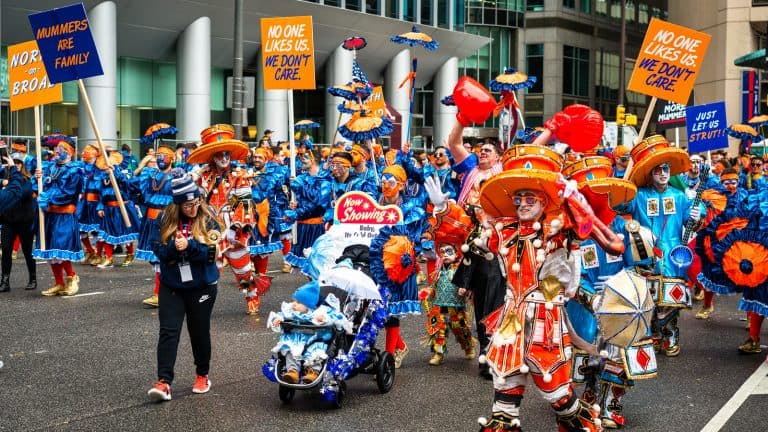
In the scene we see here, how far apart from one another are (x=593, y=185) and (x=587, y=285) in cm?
132

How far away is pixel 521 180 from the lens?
18.7ft

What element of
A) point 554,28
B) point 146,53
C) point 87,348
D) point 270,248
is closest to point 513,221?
point 87,348

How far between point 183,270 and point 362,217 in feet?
5.32

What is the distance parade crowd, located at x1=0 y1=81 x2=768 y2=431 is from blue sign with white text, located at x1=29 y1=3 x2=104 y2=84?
1.33m

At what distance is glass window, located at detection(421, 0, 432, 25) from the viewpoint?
42.8 meters

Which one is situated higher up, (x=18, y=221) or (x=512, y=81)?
(x=512, y=81)

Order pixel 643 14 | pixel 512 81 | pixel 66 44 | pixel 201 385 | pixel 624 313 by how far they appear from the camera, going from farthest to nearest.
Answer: pixel 643 14 < pixel 66 44 < pixel 512 81 < pixel 201 385 < pixel 624 313

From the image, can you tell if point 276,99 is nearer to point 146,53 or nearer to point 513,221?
point 146,53

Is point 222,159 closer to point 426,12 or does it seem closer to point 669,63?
point 669,63

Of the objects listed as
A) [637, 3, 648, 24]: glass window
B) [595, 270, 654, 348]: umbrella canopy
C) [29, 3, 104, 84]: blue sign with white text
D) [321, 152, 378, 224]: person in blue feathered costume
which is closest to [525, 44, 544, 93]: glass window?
[637, 3, 648, 24]: glass window

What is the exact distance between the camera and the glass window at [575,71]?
62.3 metres

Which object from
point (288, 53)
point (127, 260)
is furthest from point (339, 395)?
point (127, 260)

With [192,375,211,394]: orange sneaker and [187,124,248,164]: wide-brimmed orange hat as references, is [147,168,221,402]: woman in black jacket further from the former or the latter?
[187,124,248,164]: wide-brimmed orange hat

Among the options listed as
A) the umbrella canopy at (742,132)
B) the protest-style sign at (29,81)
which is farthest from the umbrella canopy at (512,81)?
the umbrella canopy at (742,132)
